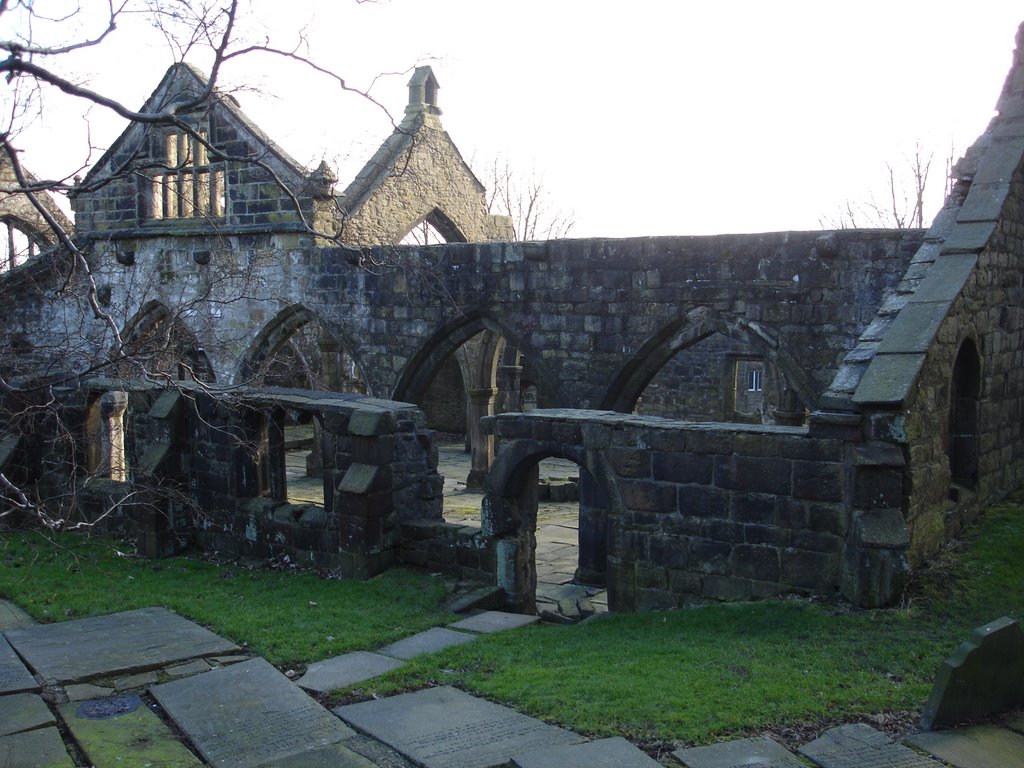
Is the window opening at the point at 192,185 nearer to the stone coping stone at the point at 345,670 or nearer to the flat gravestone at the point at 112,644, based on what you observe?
the flat gravestone at the point at 112,644

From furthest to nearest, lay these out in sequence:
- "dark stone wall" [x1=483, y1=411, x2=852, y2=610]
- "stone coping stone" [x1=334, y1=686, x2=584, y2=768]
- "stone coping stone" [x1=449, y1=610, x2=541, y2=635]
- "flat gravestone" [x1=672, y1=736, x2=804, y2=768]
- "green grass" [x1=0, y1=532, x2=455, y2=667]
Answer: "stone coping stone" [x1=449, y1=610, x2=541, y2=635], "green grass" [x1=0, y1=532, x2=455, y2=667], "dark stone wall" [x1=483, y1=411, x2=852, y2=610], "stone coping stone" [x1=334, y1=686, x2=584, y2=768], "flat gravestone" [x1=672, y1=736, x2=804, y2=768]

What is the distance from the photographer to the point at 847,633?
6230 mm

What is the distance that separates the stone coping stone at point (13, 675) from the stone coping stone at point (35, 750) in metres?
0.76

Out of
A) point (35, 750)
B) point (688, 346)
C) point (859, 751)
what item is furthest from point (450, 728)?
point (688, 346)

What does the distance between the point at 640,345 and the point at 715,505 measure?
17.3ft

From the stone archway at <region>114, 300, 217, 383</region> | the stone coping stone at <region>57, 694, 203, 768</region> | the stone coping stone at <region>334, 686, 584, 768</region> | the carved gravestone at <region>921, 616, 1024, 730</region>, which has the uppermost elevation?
the stone archway at <region>114, 300, 217, 383</region>

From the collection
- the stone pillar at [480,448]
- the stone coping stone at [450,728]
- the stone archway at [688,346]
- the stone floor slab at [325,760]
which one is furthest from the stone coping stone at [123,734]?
the stone pillar at [480,448]

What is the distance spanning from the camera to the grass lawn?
516cm

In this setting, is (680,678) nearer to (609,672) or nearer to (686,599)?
(609,672)

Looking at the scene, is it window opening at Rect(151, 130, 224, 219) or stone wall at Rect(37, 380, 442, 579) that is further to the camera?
window opening at Rect(151, 130, 224, 219)

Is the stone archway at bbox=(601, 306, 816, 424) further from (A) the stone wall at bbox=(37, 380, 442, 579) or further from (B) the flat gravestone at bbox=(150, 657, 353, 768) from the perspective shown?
(B) the flat gravestone at bbox=(150, 657, 353, 768)

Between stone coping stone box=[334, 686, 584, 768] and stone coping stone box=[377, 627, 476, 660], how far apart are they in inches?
35.4

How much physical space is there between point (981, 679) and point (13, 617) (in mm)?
6807

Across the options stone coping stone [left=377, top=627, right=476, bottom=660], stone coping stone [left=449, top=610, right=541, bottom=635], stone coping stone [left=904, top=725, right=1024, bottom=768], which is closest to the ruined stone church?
stone coping stone [left=449, top=610, right=541, bottom=635]
